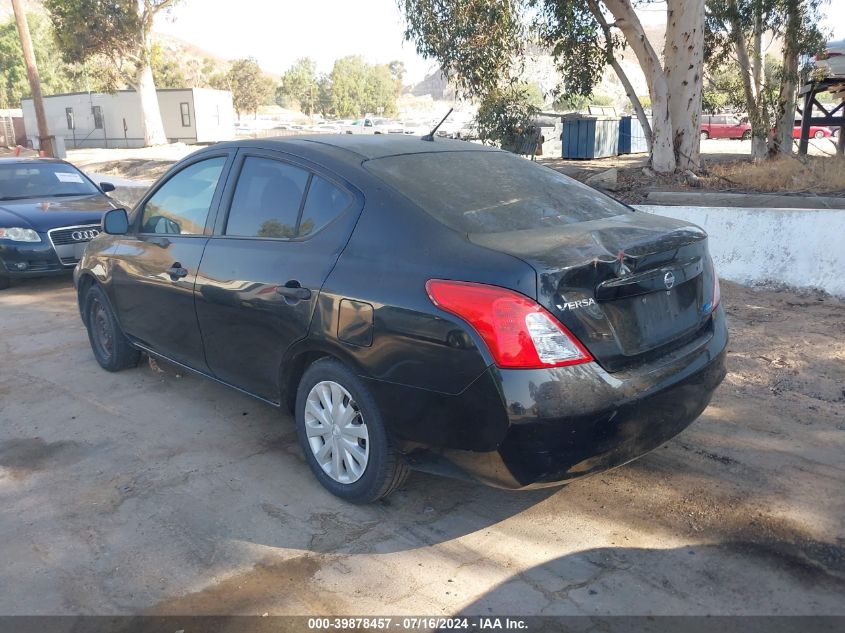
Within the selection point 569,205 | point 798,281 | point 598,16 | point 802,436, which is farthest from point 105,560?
point 598,16

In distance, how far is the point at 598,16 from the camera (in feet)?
43.4

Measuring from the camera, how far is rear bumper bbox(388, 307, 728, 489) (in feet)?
9.28

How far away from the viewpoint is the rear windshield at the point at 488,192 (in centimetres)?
338

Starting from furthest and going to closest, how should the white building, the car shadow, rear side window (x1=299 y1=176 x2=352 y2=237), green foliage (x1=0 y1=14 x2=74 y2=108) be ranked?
green foliage (x1=0 y1=14 x2=74 y2=108) → the white building → rear side window (x1=299 y1=176 x2=352 y2=237) → the car shadow

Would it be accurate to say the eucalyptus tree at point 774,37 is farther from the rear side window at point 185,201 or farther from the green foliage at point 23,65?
the green foliage at point 23,65

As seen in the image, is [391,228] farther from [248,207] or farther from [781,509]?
[781,509]

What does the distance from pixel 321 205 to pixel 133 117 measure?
130 ft

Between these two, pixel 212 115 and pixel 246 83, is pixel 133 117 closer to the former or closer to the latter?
pixel 212 115

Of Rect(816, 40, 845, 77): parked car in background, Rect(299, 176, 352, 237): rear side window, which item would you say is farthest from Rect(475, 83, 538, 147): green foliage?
Rect(299, 176, 352, 237): rear side window

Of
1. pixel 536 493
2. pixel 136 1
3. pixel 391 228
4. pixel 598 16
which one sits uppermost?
pixel 136 1

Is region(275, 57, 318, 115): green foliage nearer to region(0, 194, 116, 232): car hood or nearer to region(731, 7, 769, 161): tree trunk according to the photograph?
region(731, 7, 769, 161): tree trunk

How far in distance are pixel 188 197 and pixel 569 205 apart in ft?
7.79

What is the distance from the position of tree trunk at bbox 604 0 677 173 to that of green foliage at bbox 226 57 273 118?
6349 cm

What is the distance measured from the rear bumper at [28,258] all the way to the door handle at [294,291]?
588cm
